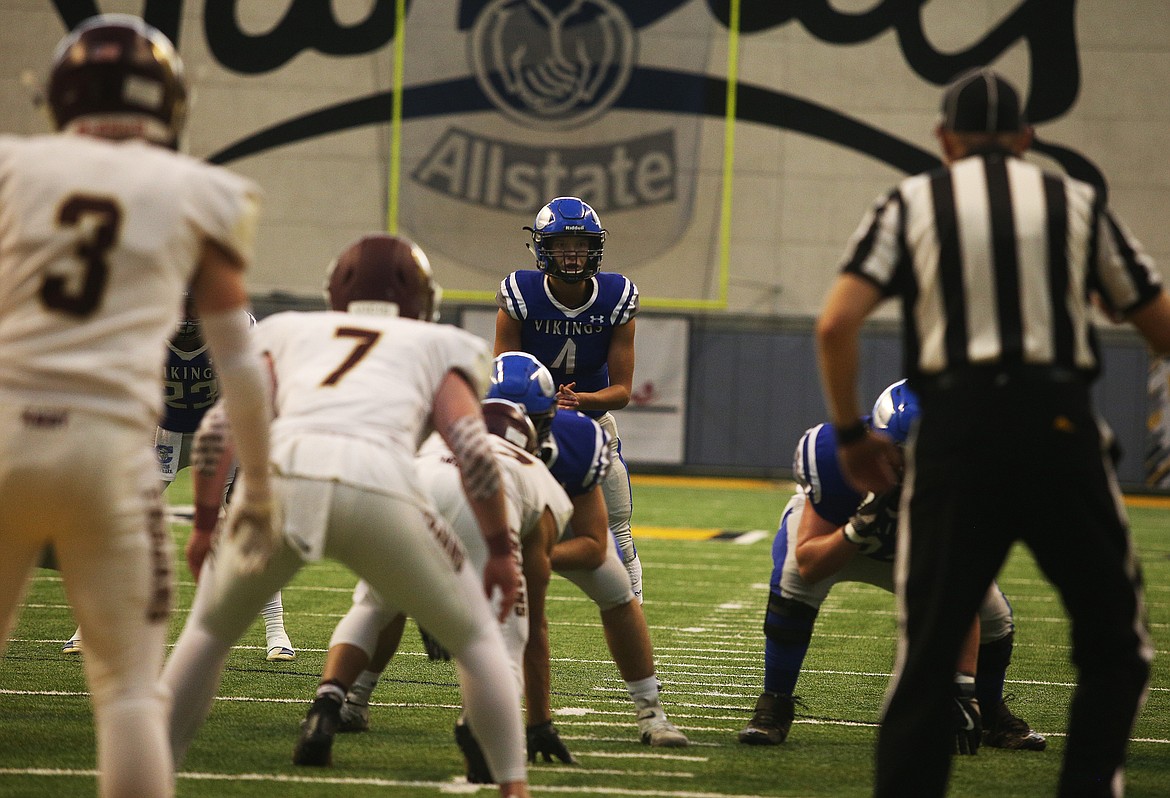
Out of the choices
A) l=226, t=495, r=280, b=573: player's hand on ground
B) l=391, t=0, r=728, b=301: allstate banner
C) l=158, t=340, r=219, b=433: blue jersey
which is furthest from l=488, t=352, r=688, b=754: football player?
l=391, t=0, r=728, b=301: allstate banner

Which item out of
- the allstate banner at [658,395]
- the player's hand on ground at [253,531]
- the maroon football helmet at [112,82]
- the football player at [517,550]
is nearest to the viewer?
the maroon football helmet at [112,82]

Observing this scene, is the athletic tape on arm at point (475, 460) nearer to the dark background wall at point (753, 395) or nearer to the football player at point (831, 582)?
the football player at point (831, 582)

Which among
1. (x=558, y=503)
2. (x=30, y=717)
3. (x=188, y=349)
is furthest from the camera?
(x=188, y=349)

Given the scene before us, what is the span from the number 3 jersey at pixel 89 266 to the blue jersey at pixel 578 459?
186cm

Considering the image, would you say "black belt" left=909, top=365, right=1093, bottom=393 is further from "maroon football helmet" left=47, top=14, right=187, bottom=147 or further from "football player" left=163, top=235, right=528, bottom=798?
"maroon football helmet" left=47, top=14, right=187, bottom=147

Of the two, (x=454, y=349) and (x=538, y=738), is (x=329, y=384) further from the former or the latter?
(x=538, y=738)

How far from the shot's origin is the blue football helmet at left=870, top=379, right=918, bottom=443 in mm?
4340

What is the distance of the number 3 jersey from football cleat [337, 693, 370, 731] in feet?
6.72

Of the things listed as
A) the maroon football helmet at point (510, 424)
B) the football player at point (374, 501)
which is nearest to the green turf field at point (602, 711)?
the football player at point (374, 501)

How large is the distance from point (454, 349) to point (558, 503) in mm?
792

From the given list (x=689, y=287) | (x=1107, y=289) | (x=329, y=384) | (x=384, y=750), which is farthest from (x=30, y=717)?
(x=689, y=287)

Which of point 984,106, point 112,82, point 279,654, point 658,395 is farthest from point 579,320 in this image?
point 658,395

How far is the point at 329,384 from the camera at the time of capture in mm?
3141

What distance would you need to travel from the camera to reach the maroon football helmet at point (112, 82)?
2553 mm
